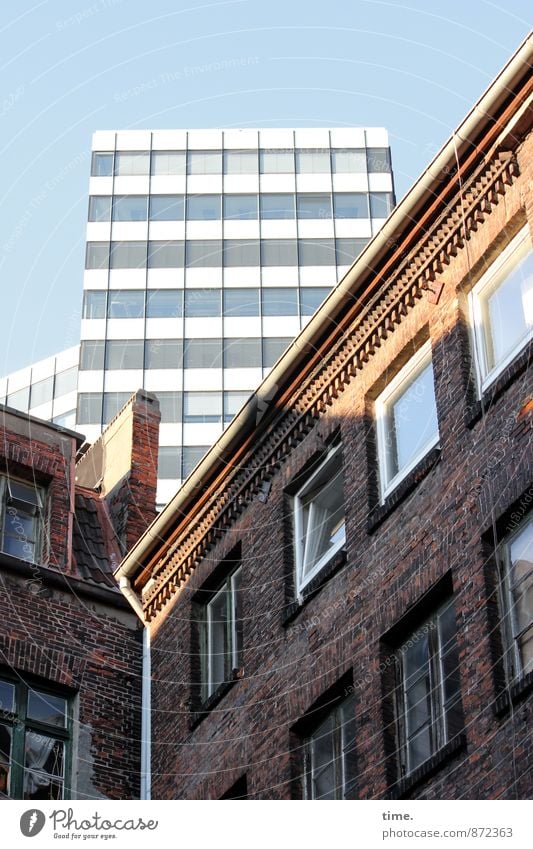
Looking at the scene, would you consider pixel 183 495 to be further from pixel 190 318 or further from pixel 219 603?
pixel 190 318

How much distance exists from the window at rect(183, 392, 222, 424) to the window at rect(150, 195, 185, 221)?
1028 centimetres

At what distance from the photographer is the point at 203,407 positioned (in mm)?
74250

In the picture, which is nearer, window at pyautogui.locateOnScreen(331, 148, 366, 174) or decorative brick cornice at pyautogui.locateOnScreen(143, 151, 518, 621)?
decorative brick cornice at pyautogui.locateOnScreen(143, 151, 518, 621)

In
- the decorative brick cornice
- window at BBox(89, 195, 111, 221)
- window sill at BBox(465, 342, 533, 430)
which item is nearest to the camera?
window sill at BBox(465, 342, 533, 430)

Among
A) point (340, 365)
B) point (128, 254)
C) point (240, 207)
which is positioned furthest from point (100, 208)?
point (340, 365)

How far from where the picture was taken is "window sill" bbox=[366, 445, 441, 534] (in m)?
20.1

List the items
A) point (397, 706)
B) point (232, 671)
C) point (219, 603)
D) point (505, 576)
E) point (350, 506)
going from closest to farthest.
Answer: point (505, 576) < point (397, 706) < point (350, 506) < point (232, 671) < point (219, 603)

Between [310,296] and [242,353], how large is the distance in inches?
153

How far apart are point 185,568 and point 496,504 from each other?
27.1 ft

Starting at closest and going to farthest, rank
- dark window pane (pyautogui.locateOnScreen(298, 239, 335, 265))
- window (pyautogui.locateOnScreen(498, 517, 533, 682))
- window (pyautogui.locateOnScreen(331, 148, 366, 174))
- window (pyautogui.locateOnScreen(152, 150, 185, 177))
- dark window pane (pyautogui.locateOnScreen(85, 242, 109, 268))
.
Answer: window (pyautogui.locateOnScreen(498, 517, 533, 682)) < dark window pane (pyautogui.locateOnScreen(298, 239, 335, 265)) < dark window pane (pyautogui.locateOnScreen(85, 242, 109, 268)) < window (pyautogui.locateOnScreen(152, 150, 185, 177)) < window (pyautogui.locateOnScreen(331, 148, 366, 174))

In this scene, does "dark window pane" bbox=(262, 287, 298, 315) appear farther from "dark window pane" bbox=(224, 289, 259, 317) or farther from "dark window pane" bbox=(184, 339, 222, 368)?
"dark window pane" bbox=(184, 339, 222, 368)

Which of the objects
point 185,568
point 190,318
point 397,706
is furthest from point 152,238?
point 397,706

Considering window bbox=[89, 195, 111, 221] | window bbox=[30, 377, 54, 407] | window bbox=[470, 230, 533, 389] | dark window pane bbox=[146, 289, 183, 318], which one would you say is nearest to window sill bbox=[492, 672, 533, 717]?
window bbox=[470, 230, 533, 389]

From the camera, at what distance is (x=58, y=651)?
82.4 feet
